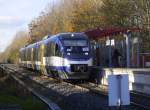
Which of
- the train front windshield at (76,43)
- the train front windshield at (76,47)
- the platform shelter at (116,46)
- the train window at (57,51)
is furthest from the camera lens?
the platform shelter at (116,46)

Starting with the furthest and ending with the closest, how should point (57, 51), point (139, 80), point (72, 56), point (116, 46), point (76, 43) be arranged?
point (116, 46), point (57, 51), point (76, 43), point (72, 56), point (139, 80)

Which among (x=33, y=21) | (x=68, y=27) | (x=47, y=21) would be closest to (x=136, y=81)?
(x=68, y=27)

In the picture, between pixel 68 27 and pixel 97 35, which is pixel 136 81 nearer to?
pixel 97 35

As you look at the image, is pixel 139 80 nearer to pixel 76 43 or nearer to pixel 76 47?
pixel 76 47

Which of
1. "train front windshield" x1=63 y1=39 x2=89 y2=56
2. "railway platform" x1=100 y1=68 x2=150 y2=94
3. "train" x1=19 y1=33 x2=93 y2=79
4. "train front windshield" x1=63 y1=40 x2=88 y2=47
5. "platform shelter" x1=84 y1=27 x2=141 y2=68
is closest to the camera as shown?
"railway platform" x1=100 y1=68 x2=150 y2=94

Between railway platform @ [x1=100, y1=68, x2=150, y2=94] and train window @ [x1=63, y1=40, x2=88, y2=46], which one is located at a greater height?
train window @ [x1=63, y1=40, x2=88, y2=46]

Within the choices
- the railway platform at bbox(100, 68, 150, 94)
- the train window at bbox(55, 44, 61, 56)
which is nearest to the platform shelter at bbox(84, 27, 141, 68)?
the train window at bbox(55, 44, 61, 56)

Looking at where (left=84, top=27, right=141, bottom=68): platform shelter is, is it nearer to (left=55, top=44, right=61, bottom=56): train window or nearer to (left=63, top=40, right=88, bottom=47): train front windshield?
(left=63, top=40, right=88, bottom=47): train front windshield

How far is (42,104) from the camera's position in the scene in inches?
685

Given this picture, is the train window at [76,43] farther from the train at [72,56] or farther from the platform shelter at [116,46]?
the platform shelter at [116,46]

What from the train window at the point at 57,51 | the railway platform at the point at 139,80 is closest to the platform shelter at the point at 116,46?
the train window at the point at 57,51

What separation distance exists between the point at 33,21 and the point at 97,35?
81.4 meters

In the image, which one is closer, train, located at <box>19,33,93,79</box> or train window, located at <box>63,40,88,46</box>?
train, located at <box>19,33,93,79</box>

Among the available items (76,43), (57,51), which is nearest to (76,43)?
(76,43)
